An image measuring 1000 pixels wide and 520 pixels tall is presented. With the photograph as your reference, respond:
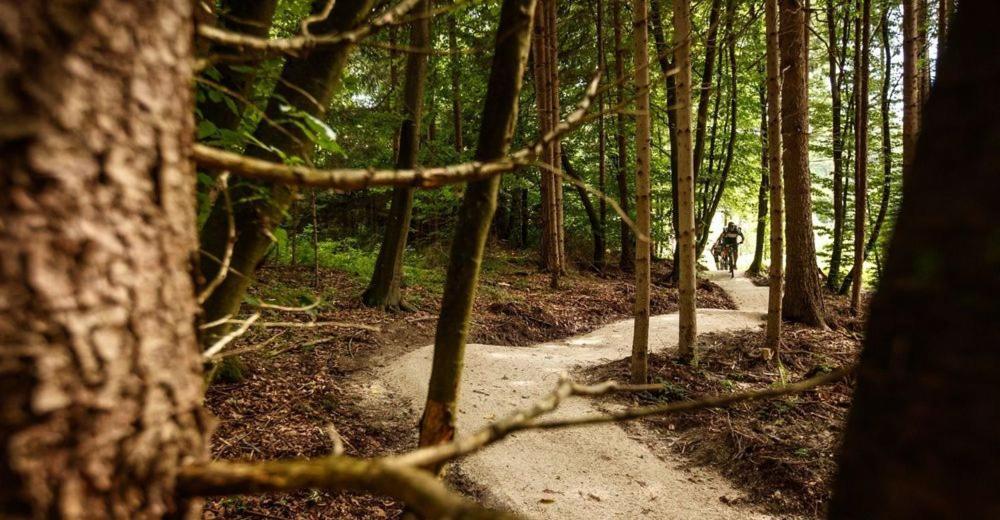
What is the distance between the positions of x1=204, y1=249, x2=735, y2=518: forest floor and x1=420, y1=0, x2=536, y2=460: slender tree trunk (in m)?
0.45

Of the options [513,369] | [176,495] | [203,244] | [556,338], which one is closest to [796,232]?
[556,338]

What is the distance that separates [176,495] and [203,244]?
192 cm

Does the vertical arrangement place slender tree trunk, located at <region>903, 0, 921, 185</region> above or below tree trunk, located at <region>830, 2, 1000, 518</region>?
above

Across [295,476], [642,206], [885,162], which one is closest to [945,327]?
[295,476]

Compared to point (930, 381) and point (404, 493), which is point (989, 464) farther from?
point (404, 493)

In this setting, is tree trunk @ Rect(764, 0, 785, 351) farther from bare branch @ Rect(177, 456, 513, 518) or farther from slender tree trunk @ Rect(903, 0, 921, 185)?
bare branch @ Rect(177, 456, 513, 518)

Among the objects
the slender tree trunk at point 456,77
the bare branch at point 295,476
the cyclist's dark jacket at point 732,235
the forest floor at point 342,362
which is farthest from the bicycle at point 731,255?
the bare branch at point 295,476

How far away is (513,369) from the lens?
6848mm

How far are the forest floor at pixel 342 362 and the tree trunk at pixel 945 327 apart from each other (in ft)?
3.93

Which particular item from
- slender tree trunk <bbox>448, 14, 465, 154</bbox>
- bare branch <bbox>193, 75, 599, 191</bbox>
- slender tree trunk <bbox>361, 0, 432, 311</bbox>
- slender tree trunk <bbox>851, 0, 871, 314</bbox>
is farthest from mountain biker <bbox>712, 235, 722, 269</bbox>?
bare branch <bbox>193, 75, 599, 191</bbox>

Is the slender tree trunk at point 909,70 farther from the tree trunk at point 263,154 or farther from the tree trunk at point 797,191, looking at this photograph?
the tree trunk at point 263,154

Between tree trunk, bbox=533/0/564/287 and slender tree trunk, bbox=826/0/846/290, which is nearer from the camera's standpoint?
tree trunk, bbox=533/0/564/287

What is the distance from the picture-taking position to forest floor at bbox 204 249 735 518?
367 centimetres

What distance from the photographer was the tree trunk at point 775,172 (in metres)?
6.52
